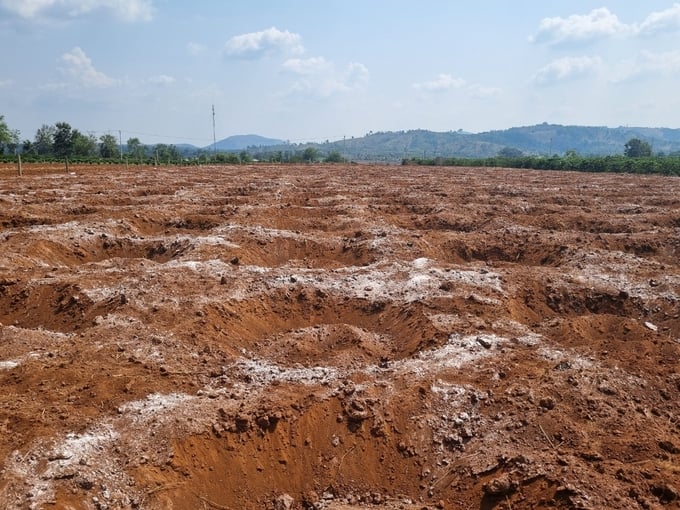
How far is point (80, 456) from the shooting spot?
5590 mm

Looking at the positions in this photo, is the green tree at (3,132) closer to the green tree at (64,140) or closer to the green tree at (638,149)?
the green tree at (64,140)

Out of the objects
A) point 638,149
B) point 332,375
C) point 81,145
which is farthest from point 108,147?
point 638,149

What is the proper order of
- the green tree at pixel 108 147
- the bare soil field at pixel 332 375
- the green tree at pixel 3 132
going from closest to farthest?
the bare soil field at pixel 332 375, the green tree at pixel 3 132, the green tree at pixel 108 147

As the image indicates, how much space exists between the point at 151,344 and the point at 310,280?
4.38 m

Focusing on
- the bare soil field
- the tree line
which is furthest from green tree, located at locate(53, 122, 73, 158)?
the bare soil field

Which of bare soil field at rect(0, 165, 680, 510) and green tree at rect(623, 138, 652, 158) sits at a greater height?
green tree at rect(623, 138, 652, 158)

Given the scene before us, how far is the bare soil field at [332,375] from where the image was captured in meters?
5.63

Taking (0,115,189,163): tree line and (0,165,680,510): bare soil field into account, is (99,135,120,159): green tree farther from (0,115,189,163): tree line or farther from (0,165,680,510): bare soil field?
(0,165,680,510): bare soil field

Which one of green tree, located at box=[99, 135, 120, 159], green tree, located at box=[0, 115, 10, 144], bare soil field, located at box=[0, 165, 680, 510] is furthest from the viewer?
green tree, located at box=[99, 135, 120, 159]

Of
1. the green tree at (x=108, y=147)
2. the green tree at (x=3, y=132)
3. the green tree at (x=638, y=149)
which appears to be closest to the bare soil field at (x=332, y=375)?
the green tree at (x=3, y=132)

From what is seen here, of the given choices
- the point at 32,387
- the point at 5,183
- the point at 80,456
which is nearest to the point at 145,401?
the point at 80,456

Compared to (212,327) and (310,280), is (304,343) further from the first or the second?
(310,280)

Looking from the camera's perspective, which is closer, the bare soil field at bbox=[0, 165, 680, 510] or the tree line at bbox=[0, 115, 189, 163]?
the bare soil field at bbox=[0, 165, 680, 510]

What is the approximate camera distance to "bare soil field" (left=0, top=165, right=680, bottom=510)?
5633 mm
